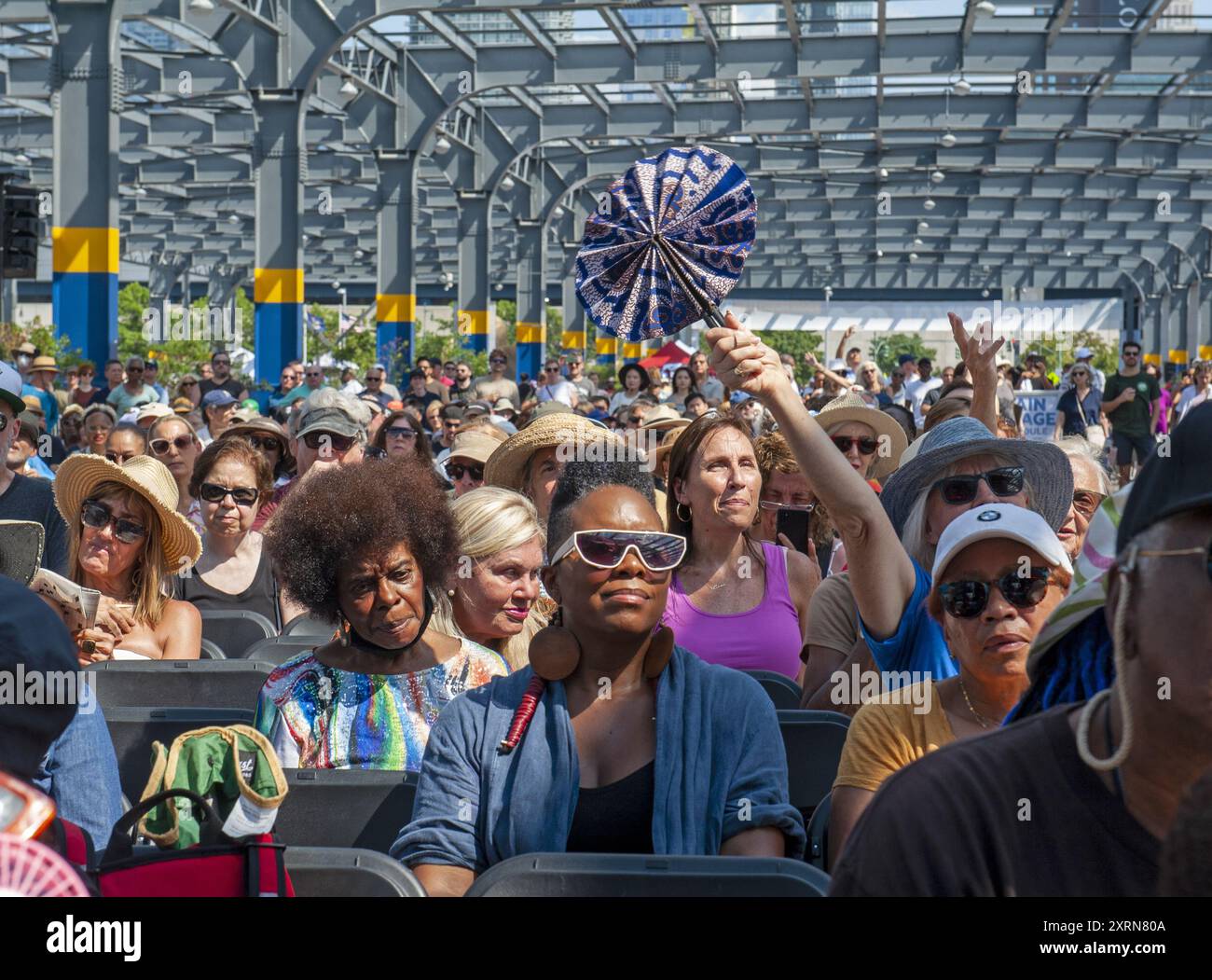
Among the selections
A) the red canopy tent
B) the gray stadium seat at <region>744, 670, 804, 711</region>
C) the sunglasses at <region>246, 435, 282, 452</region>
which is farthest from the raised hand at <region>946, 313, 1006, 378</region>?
the red canopy tent

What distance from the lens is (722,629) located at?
5496 millimetres

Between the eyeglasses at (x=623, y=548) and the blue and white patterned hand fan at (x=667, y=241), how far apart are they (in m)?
0.73

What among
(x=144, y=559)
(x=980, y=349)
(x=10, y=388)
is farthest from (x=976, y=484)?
(x=10, y=388)

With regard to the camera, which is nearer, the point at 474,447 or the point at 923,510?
the point at 923,510

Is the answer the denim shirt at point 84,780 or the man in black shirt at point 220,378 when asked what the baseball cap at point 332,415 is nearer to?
the denim shirt at point 84,780

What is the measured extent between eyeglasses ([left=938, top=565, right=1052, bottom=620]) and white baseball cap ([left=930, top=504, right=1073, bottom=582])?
0.11 feet

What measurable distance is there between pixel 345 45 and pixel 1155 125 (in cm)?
1420

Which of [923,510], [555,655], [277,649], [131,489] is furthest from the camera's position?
[131,489]

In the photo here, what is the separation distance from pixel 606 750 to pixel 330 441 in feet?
18.6

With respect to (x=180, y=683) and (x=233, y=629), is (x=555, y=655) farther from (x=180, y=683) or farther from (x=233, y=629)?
(x=233, y=629)

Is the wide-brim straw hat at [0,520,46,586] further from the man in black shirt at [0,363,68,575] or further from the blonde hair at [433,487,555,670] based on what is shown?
the man in black shirt at [0,363,68,575]

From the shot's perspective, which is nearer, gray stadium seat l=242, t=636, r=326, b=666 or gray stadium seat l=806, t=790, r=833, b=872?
gray stadium seat l=806, t=790, r=833, b=872

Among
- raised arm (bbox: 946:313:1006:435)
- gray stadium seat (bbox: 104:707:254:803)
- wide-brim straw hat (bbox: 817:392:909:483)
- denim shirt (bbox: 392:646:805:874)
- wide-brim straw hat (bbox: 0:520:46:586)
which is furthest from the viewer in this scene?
wide-brim straw hat (bbox: 817:392:909:483)

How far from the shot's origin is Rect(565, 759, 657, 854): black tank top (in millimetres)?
3363
